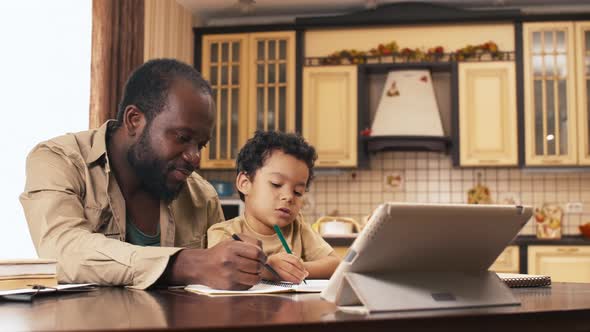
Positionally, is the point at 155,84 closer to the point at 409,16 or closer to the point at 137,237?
the point at 137,237

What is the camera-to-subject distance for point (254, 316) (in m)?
0.72

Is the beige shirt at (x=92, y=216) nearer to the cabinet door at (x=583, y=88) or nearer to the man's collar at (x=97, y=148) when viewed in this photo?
the man's collar at (x=97, y=148)

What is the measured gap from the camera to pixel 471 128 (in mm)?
Result: 5047

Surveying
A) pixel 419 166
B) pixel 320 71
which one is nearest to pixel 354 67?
pixel 320 71

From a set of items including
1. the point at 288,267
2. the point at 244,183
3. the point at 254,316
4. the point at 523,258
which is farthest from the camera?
the point at 523,258

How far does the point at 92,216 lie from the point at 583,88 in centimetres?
430

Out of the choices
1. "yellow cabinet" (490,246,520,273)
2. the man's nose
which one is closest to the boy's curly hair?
the man's nose

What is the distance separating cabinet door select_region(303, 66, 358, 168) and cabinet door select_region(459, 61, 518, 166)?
79 cm

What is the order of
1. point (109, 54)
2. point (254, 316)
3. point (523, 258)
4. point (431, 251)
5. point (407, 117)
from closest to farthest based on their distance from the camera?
point (254, 316)
point (431, 251)
point (109, 54)
point (523, 258)
point (407, 117)

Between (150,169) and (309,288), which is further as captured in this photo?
(150,169)

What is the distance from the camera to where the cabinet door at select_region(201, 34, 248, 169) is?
17.4 feet

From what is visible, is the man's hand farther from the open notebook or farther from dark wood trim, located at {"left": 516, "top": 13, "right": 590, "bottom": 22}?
dark wood trim, located at {"left": 516, "top": 13, "right": 590, "bottom": 22}

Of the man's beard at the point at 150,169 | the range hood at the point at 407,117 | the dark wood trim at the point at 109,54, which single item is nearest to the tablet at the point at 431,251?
the man's beard at the point at 150,169

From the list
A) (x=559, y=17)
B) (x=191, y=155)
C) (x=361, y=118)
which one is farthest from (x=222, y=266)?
(x=559, y=17)
